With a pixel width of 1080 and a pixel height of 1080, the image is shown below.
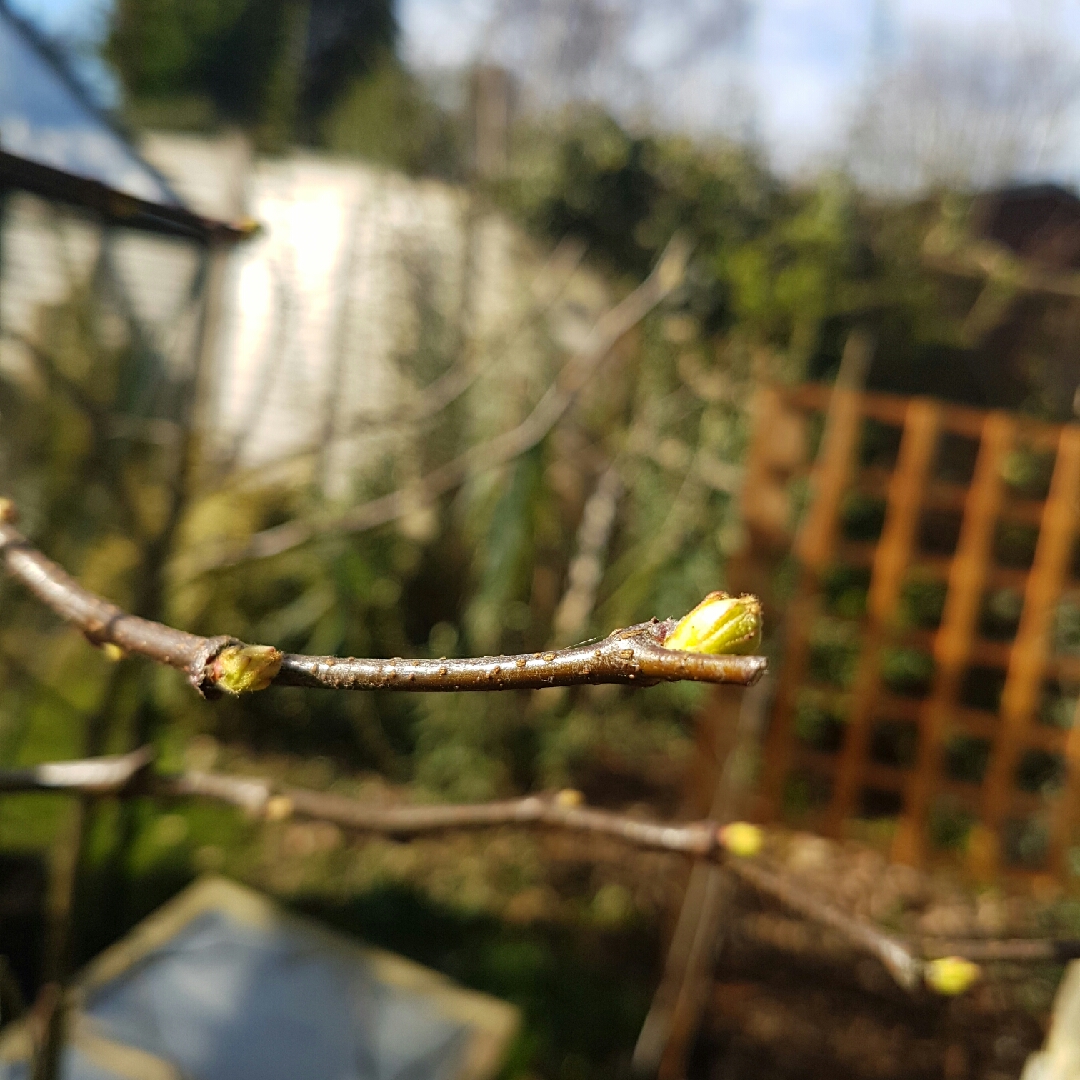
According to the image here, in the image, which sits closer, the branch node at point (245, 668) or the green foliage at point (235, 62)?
the branch node at point (245, 668)

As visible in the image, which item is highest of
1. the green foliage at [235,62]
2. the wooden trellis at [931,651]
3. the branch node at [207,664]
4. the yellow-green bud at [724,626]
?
the green foliage at [235,62]

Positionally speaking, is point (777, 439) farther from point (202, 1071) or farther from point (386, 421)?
point (202, 1071)

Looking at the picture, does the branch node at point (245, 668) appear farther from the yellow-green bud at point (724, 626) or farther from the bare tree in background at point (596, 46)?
the bare tree in background at point (596, 46)

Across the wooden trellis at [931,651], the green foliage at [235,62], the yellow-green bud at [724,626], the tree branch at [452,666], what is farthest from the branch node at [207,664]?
the wooden trellis at [931,651]

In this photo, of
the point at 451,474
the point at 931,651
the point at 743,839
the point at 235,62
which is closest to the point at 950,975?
the point at 743,839

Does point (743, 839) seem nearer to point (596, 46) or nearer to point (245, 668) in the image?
point (245, 668)

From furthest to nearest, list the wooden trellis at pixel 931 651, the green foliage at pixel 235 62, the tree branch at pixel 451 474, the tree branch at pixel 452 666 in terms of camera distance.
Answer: the wooden trellis at pixel 931 651 < the green foliage at pixel 235 62 < the tree branch at pixel 451 474 < the tree branch at pixel 452 666
